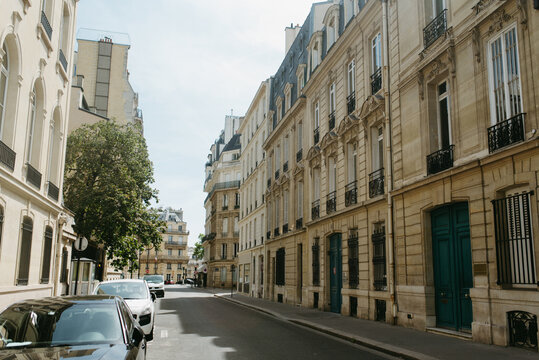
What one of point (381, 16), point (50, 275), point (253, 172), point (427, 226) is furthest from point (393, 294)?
point (253, 172)

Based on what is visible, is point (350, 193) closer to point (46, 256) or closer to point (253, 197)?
point (46, 256)

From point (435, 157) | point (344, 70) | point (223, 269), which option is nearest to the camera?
point (435, 157)

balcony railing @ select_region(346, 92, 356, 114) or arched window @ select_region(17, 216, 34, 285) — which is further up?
balcony railing @ select_region(346, 92, 356, 114)

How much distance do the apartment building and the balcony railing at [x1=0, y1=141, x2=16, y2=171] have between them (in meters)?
24.2

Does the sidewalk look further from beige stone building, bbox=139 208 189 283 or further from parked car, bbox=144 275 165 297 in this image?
beige stone building, bbox=139 208 189 283

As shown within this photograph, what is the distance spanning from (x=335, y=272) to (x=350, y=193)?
3761 millimetres

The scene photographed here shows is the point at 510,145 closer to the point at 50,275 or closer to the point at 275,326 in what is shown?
the point at 275,326

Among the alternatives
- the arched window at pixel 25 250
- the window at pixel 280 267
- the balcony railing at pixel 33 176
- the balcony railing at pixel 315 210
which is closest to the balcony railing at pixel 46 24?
the balcony railing at pixel 33 176

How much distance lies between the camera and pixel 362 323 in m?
15.9

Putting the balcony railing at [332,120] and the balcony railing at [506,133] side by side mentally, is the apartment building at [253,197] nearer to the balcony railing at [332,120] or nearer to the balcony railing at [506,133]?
the balcony railing at [332,120]

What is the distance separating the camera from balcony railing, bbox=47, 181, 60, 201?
16527 millimetres

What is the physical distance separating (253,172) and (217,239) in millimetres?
27720

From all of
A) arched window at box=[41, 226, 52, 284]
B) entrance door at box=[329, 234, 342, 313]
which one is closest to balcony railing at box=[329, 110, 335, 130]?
entrance door at box=[329, 234, 342, 313]

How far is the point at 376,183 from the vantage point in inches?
680
